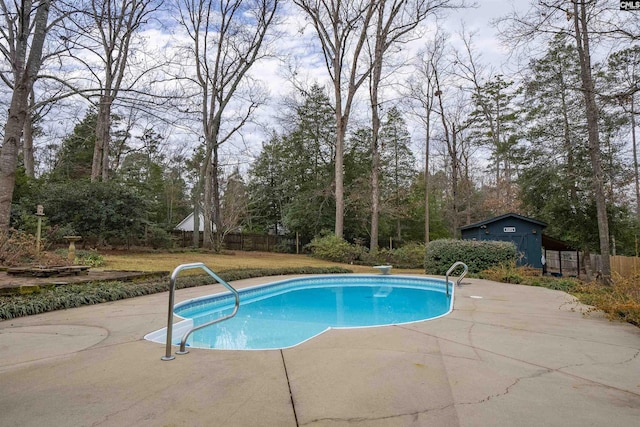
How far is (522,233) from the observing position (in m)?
14.3

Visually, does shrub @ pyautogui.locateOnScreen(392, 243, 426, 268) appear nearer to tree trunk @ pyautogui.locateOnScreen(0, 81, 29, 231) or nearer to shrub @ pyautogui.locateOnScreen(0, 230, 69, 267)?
shrub @ pyautogui.locateOnScreen(0, 230, 69, 267)

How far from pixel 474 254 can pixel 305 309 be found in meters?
6.30

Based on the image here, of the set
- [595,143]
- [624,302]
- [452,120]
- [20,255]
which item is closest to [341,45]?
[452,120]

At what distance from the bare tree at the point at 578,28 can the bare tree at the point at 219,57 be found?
12.3m

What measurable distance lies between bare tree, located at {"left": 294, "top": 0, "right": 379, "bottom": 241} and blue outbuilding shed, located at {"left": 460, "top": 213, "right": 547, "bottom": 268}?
677 cm

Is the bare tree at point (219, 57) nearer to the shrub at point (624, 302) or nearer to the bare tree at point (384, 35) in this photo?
the bare tree at point (384, 35)

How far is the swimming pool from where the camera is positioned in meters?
4.56

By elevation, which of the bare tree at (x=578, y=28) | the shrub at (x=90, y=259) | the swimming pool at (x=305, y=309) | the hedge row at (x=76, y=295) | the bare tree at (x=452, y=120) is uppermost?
the bare tree at (x=452, y=120)

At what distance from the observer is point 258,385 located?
2.44 metres

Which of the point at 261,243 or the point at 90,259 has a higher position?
the point at 261,243

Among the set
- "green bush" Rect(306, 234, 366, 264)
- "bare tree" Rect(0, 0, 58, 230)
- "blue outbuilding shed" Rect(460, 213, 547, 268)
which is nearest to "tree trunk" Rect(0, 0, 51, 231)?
"bare tree" Rect(0, 0, 58, 230)

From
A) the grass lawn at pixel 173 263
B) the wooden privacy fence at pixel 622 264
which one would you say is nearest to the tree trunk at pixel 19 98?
the grass lawn at pixel 173 263

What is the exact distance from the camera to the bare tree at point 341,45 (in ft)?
56.1

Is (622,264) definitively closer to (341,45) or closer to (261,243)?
(341,45)
